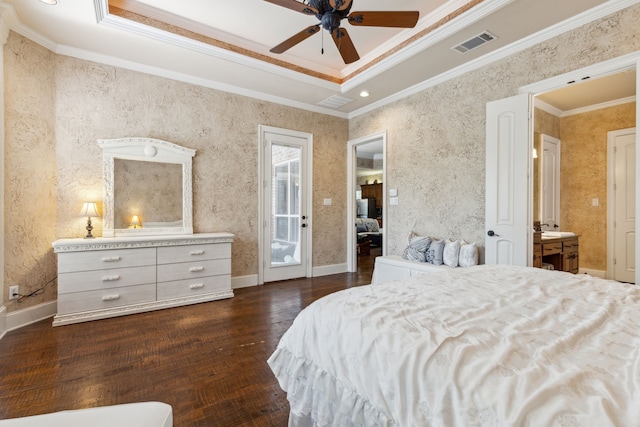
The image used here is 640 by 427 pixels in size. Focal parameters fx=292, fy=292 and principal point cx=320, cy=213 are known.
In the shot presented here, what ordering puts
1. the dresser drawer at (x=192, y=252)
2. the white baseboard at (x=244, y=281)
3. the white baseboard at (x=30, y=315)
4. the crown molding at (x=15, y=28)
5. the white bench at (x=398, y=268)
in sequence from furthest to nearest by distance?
the white baseboard at (x=244, y=281) → the white bench at (x=398, y=268) → the dresser drawer at (x=192, y=252) → the white baseboard at (x=30, y=315) → the crown molding at (x=15, y=28)

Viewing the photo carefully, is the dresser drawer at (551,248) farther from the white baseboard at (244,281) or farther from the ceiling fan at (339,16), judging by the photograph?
the white baseboard at (244,281)

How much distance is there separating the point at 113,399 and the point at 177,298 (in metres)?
1.75

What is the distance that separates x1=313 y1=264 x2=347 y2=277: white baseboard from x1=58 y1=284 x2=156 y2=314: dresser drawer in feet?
8.16

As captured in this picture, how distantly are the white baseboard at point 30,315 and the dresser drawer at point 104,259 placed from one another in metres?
0.55

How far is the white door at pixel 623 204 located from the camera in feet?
14.4

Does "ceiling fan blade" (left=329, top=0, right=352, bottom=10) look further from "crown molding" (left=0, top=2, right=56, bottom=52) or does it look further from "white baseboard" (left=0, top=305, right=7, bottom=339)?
A: "white baseboard" (left=0, top=305, right=7, bottom=339)

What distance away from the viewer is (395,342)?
3.20 ft

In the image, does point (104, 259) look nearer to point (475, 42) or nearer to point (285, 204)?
point (285, 204)

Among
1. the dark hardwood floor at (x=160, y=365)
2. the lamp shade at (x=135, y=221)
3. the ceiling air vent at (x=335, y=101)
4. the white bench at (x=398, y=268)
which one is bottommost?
the dark hardwood floor at (x=160, y=365)

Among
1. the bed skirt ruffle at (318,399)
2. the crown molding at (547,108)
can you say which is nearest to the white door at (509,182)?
the crown molding at (547,108)

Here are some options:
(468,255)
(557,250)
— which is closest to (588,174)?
(557,250)

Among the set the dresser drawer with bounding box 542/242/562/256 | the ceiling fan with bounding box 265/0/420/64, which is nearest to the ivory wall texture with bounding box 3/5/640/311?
the dresser drawer with bounding box 542/242/562/256

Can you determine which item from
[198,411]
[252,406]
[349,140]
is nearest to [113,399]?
[198,411]

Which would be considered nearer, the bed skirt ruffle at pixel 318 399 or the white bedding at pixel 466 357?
the white bedding at pixel 466 357
